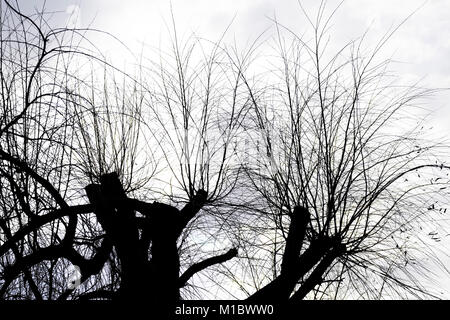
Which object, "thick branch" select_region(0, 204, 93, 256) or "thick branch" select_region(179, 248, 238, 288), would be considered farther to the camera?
"thick branch" select_region(179, 248, 238, 288)

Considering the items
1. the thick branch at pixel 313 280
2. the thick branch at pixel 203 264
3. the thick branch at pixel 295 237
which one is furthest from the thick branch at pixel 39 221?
the thick branch at pixel 313 280

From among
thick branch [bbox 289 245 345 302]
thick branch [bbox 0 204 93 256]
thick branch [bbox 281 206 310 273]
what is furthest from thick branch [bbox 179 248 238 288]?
thick branch [bbox 0 204 93 256]

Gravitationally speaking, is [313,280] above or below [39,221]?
below

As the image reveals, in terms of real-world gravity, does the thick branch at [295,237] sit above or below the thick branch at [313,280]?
above

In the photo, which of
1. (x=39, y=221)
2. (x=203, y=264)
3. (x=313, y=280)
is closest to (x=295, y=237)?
(x=313, y=280)

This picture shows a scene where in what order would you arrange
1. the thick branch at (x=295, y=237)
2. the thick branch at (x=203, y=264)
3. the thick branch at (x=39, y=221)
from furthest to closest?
the thick branch at (x=203, y=264), the thick branch at (x=295, y=237), the thick branch at (x=39, y=221)

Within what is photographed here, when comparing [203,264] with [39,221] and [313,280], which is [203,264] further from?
[39,221]

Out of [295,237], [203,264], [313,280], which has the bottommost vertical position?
[313,280]

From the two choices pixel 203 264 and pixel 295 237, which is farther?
pixel 203 264

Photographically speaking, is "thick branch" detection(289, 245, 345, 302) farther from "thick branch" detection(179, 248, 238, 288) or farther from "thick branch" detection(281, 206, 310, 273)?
"thick branch" detection(179, 248, 238, 288)

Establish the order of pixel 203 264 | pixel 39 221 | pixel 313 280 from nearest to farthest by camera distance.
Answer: pixel 39 221 → pixel 313 280 → pixel 203 264

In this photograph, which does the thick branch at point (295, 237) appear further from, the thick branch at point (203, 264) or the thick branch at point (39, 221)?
the thick branch at point (39, 221)
